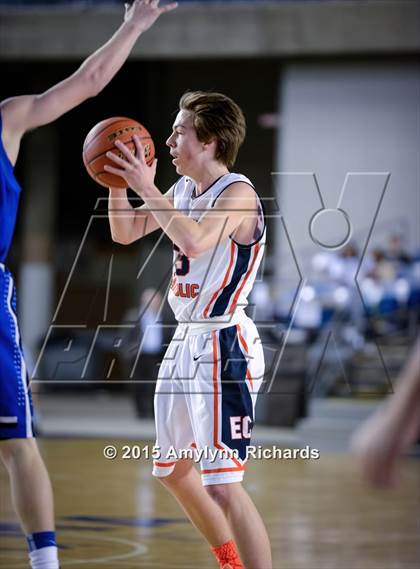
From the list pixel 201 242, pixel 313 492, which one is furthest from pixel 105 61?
pixel 313 492

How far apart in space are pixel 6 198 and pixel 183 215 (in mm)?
581

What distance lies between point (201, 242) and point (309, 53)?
13897 mm

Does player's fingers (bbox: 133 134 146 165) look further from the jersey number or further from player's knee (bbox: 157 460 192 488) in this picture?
player's knee (bbox: 157 460 192 488)

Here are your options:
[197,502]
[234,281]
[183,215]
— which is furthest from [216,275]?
[197,502]

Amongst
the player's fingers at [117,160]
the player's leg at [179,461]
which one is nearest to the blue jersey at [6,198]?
the player's fingers at [117,160]

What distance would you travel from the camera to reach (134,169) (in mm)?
3631

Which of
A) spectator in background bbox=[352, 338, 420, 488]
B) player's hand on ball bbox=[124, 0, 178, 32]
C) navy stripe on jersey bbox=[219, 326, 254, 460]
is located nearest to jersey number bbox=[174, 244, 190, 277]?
navy stripe on jersey bbox=[219, 326, 254, 460]

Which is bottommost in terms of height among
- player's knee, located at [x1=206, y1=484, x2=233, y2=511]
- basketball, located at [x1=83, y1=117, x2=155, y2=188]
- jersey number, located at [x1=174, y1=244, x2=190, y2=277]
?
player's knee, located at [x1=206, y1=484, x2=233, y2=511]

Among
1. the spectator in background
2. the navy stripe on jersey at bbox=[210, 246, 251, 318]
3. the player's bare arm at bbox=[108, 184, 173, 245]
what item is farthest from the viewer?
the player's bare arm at bbox=[108, 184, 173, 245]

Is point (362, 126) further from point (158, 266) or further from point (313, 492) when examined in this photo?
point (313, 492)

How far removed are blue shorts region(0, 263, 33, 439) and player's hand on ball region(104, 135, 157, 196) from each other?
538 mm

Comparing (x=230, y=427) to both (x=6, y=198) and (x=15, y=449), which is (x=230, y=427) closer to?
(x=15, y=449)

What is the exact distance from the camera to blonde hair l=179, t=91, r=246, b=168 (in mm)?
3902

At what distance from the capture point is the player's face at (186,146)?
12.9 feet
